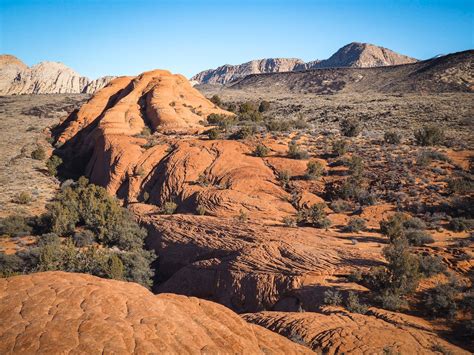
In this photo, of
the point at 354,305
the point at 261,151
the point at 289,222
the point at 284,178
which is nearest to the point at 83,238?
the point at 289,222

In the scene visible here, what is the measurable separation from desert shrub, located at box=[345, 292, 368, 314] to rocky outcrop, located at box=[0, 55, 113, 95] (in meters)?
106

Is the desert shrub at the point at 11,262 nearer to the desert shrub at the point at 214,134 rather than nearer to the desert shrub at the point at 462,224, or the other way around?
the desert shrub at the point at 214,134

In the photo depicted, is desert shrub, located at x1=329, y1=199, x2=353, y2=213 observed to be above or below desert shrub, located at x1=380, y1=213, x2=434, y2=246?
above

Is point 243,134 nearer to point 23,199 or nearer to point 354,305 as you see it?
point 23,199

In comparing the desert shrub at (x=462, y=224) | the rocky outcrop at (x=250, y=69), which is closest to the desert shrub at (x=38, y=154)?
the desert shrub at (x=462, y=224)

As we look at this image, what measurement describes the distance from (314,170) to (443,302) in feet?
33.3

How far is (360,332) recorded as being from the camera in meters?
7.77

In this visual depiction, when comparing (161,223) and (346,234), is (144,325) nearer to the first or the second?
(346,234)

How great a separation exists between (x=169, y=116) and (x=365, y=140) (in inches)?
662

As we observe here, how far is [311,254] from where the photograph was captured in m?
11.1

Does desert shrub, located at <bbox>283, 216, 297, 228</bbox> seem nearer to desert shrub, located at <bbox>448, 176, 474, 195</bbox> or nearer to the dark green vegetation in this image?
the dark green vegetation

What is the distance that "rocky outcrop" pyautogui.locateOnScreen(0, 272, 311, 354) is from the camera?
4.84 meters

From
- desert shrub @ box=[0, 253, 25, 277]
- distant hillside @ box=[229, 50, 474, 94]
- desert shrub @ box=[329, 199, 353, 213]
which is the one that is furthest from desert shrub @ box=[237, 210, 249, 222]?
distant hillside @ box=[229, 50, 474, 94]

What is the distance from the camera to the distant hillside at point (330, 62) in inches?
4707
